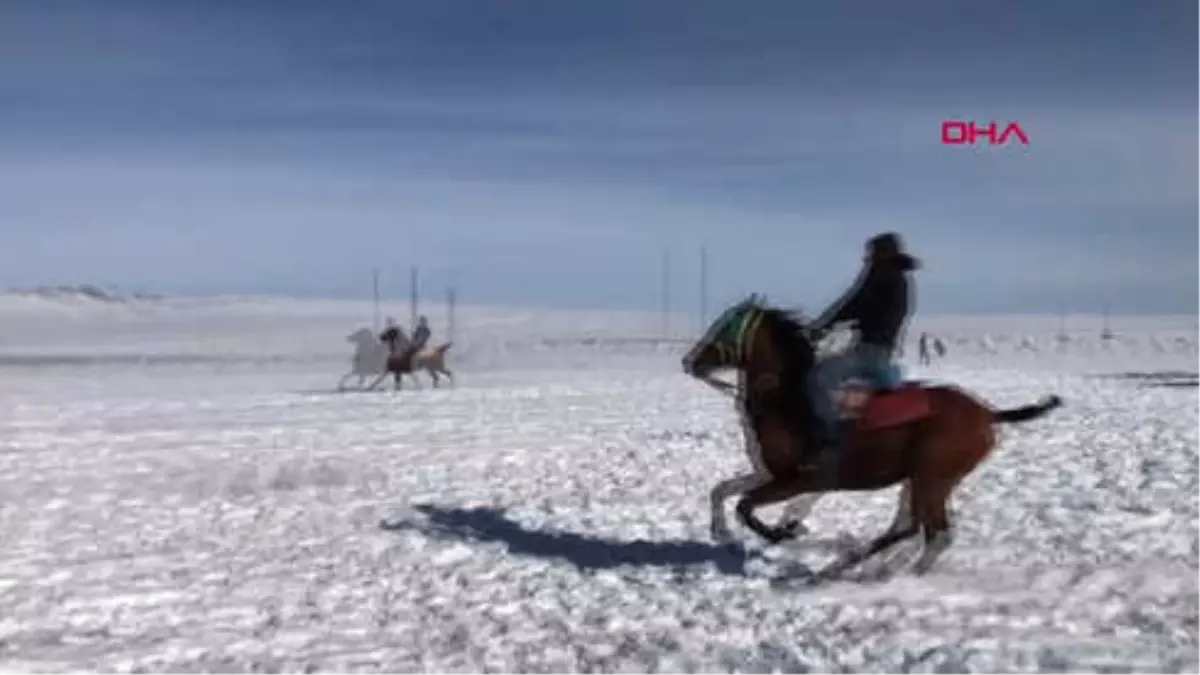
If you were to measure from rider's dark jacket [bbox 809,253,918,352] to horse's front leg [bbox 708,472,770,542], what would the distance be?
1184 millimetres

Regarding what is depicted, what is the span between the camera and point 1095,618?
8.23 meters

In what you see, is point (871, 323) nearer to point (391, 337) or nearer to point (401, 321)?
point (391, 337)

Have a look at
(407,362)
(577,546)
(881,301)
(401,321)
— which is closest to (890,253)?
(881,301)

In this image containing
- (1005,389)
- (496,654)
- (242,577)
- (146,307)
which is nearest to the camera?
(496,654)

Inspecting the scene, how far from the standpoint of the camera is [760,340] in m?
9.18

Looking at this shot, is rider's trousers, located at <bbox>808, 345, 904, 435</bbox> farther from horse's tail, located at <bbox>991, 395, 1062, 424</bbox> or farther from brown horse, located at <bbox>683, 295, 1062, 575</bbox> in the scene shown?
horse's tail, located at <bbox>991, 395, 1062, 424</bbox>

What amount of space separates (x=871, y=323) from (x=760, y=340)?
728 mm

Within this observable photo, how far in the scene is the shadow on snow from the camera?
1022cm

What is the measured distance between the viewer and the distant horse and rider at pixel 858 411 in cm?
887

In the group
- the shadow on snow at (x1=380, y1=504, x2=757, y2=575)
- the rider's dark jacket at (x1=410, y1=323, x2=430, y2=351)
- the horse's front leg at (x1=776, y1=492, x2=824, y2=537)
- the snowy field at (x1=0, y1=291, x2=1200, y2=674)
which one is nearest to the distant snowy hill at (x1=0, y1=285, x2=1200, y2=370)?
the rider's dark jacket at (x1=410, y1=323, x2=430, y2=351)

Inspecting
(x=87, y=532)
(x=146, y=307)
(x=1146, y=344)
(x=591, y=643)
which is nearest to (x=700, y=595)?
(x=591, y=643)

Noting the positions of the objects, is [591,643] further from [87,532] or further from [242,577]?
[87,532]

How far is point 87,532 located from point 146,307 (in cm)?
14035

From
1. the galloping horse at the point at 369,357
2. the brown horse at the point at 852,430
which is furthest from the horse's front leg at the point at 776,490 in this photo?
the galloping horse at the point at 369,357
